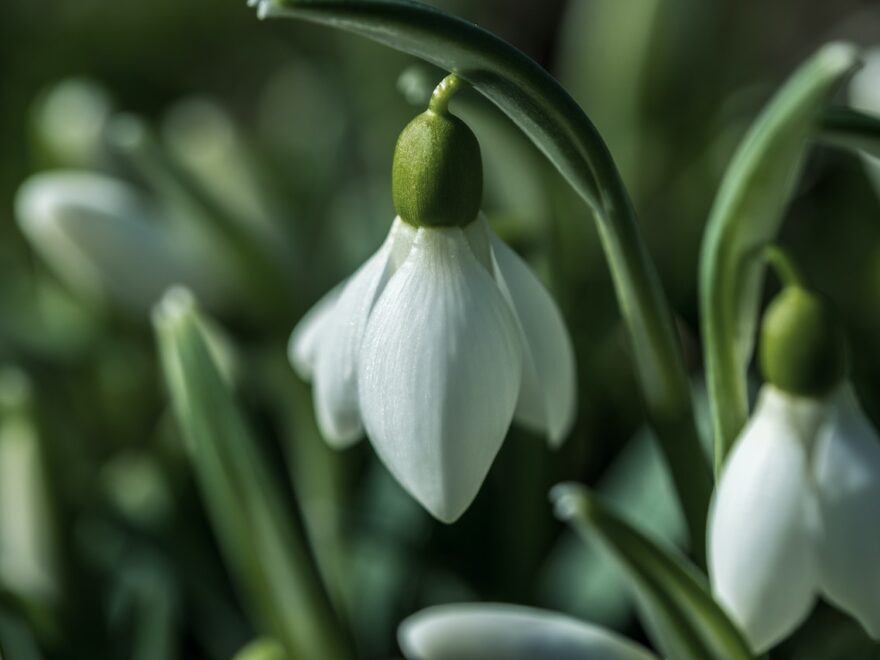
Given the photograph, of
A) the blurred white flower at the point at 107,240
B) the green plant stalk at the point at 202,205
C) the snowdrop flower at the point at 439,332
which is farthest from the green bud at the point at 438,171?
the blurred white flower at the point at 107,240

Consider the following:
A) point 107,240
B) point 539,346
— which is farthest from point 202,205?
point 539,346

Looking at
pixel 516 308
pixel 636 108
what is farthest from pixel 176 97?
pixel 516 308

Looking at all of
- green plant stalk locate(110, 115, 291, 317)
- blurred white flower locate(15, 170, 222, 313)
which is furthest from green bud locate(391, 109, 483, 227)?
blurred white flower locate(15, 170, 222, 313)

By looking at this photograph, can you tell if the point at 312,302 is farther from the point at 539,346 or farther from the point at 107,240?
the point at 539,346

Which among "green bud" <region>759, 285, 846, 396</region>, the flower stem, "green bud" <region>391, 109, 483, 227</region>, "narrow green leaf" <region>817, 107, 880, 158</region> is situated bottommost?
"green bud" <region>759, 285, 846, 396</region>

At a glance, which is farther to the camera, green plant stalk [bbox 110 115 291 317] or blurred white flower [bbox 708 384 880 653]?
green plant stalk [bbox 110 115 291 317]

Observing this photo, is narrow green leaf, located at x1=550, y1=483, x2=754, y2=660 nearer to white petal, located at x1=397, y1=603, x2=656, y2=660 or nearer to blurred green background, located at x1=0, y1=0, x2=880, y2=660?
white petal, located at x1=397, y1=603, x2=656, y2=660

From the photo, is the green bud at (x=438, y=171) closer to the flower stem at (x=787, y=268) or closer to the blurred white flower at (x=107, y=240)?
the flower stem at (x=787, y=268)

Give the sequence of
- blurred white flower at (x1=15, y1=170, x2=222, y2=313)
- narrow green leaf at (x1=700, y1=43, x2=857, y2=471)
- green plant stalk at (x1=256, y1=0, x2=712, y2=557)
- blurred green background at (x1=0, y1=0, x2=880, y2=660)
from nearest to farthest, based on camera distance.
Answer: green plant stalk at (x1=256, y1=0, x2=712, y2=557), narrow green leaf at (x1=700, y1=43, x2=857, y2=471), blurred green background at (x1=0, y1=0, x2=880, y2=660), blurred white flower at (x1=15, y1=170, x2=222, y2=313)
